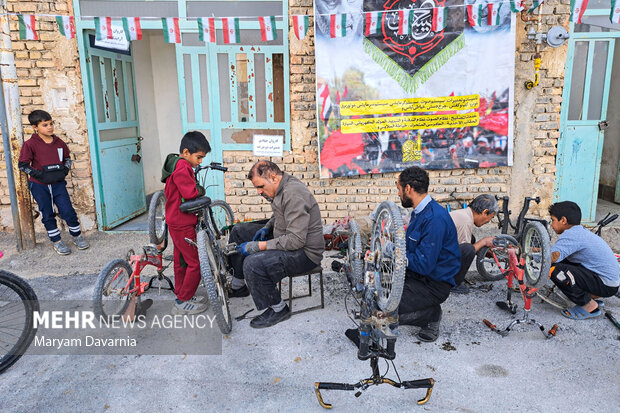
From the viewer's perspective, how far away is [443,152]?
588 centimetres

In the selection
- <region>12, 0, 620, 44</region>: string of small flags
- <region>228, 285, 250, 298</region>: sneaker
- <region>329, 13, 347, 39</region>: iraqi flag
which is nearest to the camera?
<region>228, 285, 250, 298</region>: sneaker

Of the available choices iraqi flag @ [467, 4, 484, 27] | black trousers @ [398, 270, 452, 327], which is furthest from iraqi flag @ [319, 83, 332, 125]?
black trousers @ [398, 270, 452, 327]

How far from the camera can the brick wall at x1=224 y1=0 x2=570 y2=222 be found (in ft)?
18.5

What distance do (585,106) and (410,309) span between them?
449 centimetres

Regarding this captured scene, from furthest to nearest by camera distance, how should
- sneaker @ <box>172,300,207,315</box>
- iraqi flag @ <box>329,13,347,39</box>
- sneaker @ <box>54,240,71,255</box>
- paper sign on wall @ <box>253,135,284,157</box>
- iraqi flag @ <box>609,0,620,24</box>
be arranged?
1. paper sign on wall @ <box>253,135,284,157</box>
2. sneaker @ <box>54,240,71,255</box>
3. iraqi flag @ <box>329,13,347,39</box>
4. iraqi flag @ <box>609,0,620,24</box>
5. sneaker @ <box>172,300,207,315</box>

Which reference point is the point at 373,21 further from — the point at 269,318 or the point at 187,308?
the point at 187,308

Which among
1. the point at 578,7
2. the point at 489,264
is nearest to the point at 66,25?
the point at 489,264

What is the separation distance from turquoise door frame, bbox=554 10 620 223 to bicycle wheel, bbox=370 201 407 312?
3928 mm

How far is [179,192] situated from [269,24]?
268 centimetres

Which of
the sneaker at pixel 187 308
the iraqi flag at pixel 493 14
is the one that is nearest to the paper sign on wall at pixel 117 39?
the sneaker at pixel 187 308

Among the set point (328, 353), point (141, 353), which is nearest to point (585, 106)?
point (328, 353)

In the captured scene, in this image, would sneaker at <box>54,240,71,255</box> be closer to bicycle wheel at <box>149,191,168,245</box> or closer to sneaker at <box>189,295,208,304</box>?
bicycle wheel at <box>149,191,168,245</box>

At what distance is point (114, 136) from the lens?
645 centimetres

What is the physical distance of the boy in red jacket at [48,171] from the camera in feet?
16.8
